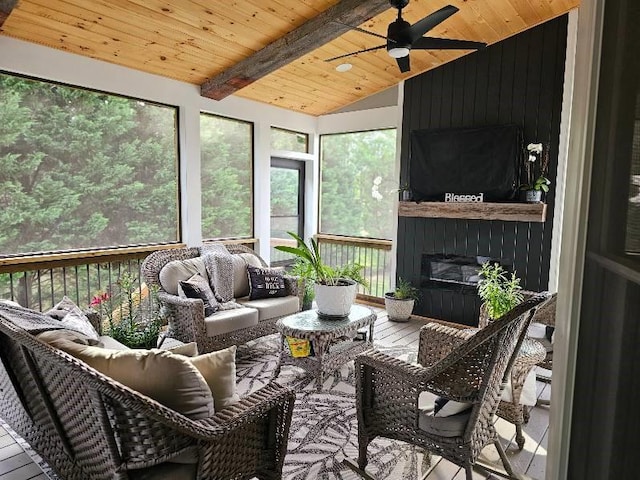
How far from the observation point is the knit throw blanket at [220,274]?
4215 millimetres

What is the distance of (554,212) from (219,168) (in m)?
3.93

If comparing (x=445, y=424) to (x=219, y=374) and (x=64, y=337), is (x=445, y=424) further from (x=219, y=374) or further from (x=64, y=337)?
(x=64, y=337)

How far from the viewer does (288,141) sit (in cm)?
651

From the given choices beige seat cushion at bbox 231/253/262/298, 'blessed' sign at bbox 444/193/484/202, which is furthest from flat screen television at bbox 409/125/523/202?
beige seat cushion at bbox 231/253/262/298

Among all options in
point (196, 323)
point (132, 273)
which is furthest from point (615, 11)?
point (132, 273)

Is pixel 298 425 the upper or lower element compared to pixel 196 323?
lower

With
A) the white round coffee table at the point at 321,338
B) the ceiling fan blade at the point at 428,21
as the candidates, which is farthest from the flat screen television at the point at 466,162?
the white round coffee table at the point at 321,338

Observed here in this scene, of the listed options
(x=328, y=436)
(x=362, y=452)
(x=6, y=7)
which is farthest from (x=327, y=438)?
(x=6, y=7)

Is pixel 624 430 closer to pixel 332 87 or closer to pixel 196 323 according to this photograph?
pixel 196 323

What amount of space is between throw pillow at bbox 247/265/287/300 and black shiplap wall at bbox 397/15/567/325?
1.92 m

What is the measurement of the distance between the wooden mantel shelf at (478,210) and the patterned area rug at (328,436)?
2.22 m

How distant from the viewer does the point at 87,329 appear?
8.08 ft

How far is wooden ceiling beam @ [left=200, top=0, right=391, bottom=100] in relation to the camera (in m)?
3.71

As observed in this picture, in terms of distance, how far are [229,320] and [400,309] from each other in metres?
2.36
